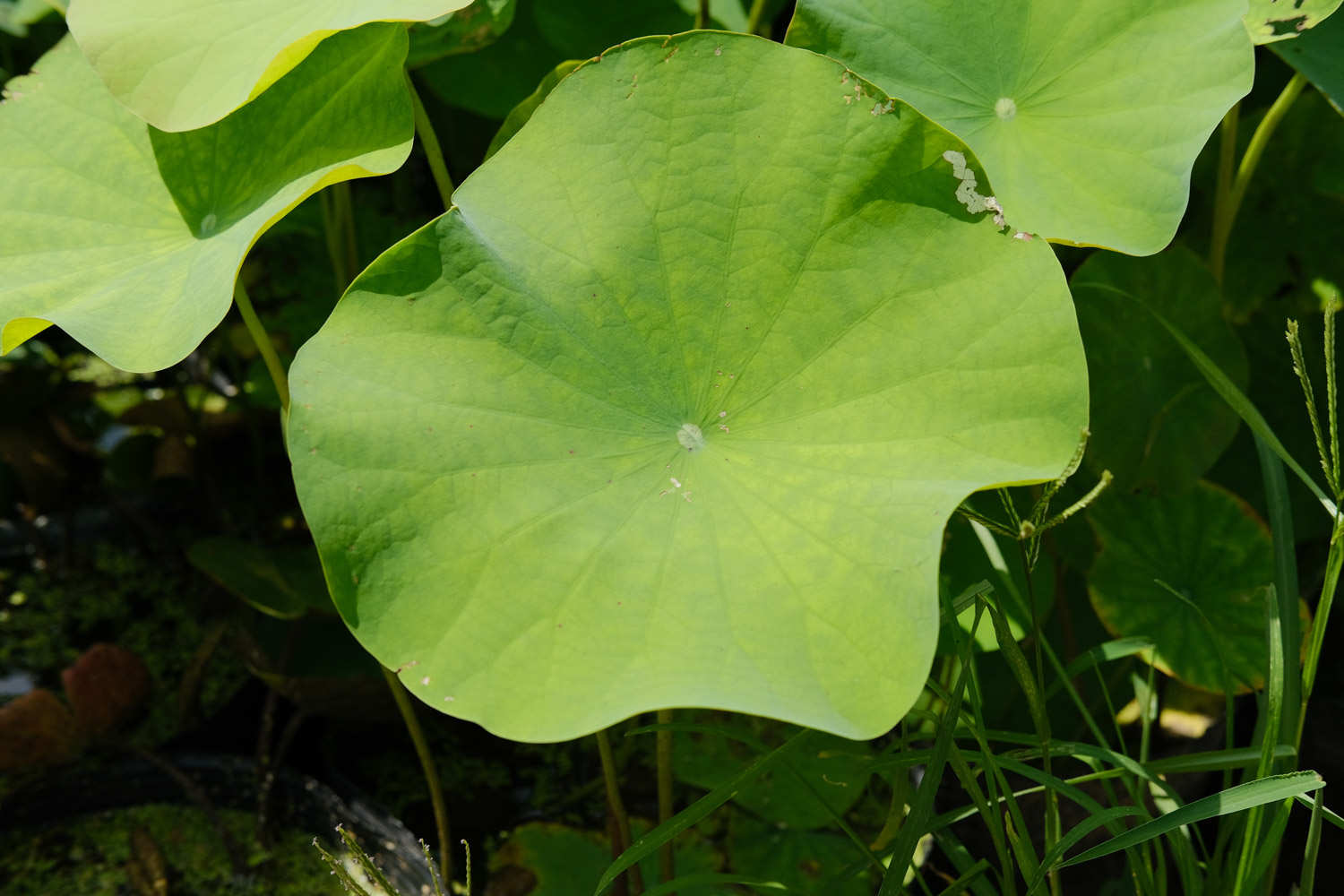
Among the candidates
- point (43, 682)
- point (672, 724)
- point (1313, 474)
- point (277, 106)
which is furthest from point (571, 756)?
point (1313, 474)

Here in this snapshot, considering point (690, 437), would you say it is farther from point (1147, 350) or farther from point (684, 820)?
point (1147, 350)

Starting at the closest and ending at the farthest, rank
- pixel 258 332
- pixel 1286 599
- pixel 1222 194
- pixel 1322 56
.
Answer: pixel 1286 599
pixel 258 332
pixel 1322 56
pixel 1222 194

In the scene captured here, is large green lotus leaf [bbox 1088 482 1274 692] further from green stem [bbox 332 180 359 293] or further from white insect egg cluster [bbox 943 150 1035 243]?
green stem [bbox 332 180 359 293]

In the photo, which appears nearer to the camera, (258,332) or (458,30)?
(258,332)

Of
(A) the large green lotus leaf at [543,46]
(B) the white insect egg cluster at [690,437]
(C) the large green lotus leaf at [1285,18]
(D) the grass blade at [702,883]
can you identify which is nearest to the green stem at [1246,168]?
(C) the large green lotus leaf at [1285,18]

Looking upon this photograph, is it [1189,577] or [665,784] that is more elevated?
[1189,577]

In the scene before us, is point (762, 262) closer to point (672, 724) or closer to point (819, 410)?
point (819, 410)

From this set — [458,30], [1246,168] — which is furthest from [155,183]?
[1246,168]
